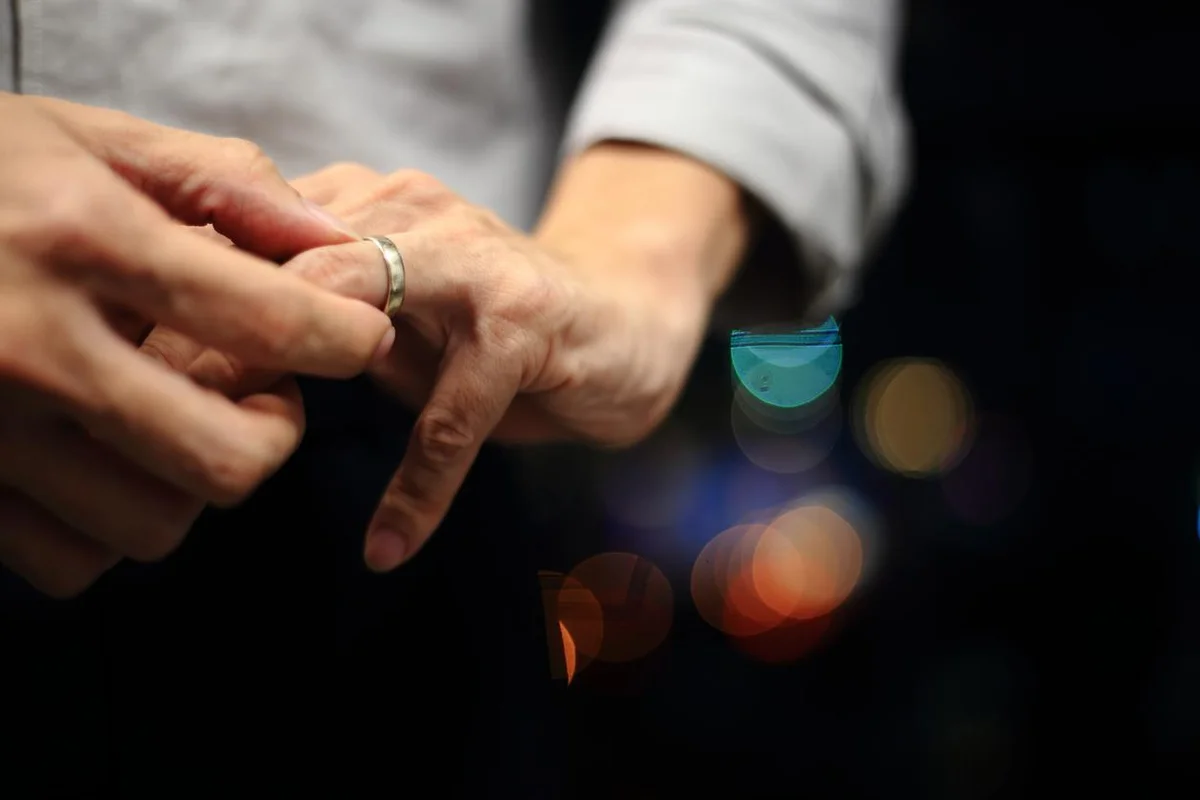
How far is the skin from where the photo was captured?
1.17 ft

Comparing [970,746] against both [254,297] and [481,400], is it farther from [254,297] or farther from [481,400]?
[254,297]

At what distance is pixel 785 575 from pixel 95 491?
129cm

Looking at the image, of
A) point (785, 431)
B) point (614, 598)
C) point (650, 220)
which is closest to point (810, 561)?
point (785, 431)

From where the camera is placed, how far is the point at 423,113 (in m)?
0.53

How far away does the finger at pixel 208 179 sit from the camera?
30 centimetres

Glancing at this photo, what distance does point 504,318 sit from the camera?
374mm

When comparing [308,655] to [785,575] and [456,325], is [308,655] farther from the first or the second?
[785,575]

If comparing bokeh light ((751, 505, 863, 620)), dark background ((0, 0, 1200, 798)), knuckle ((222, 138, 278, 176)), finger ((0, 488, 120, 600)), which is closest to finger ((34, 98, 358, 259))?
knuckle ((222, 138, 278, 176))

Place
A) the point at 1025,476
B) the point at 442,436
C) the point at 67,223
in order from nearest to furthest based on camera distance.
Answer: the point at 67,223 → the point at 442,436 → the point at 1025,476

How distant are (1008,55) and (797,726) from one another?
110cm

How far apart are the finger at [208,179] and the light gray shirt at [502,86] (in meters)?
0.13

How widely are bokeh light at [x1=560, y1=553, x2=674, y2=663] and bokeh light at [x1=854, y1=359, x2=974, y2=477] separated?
0.92 m

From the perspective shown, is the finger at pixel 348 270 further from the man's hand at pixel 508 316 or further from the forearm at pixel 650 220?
the forearm at pixel 650 220

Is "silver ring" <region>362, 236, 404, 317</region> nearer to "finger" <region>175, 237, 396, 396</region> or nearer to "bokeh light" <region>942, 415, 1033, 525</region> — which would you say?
"finger" <region>175, 237, 396, 396</region>
